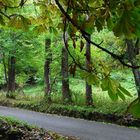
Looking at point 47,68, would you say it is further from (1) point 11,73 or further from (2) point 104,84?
(2) point 104,84

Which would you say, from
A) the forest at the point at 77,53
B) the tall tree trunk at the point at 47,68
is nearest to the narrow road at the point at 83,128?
the forest at the point at 77,53

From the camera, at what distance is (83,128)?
45.1 feet

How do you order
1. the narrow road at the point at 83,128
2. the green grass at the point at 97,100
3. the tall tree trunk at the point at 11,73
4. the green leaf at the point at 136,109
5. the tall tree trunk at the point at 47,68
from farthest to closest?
the tall tree trunk at the point at 11,73, the tall tree trunk at the point at 47,68, the green grass at the point at 97,100, the narrow road at the point at 83,128, the green leaf at the point at 136,109

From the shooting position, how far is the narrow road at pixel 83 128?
12.3 m

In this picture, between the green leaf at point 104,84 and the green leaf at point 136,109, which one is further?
the green leaf at point 104,84

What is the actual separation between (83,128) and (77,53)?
6.52m

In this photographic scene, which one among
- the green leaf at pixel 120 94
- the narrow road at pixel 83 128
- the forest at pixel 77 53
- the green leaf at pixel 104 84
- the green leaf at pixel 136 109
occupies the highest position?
the forest at pixel 77 53

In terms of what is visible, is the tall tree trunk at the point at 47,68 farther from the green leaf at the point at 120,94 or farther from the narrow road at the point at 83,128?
the green leaf at the point at 120,94

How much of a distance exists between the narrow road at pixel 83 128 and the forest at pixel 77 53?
783mm

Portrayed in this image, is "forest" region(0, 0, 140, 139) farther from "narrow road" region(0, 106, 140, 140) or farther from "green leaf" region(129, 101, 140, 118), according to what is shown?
"narrow road" region(0, 106, 140, 140)

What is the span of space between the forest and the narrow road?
0.78m

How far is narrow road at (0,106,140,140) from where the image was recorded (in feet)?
40.4

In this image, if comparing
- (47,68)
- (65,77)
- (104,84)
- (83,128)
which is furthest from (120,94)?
(47,68)

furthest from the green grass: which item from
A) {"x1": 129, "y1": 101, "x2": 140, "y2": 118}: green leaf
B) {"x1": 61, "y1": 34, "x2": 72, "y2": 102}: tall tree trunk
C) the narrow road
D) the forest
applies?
{"x1": 129, "y1": 101, "x2": 140, "y2": 118}: green leaf
